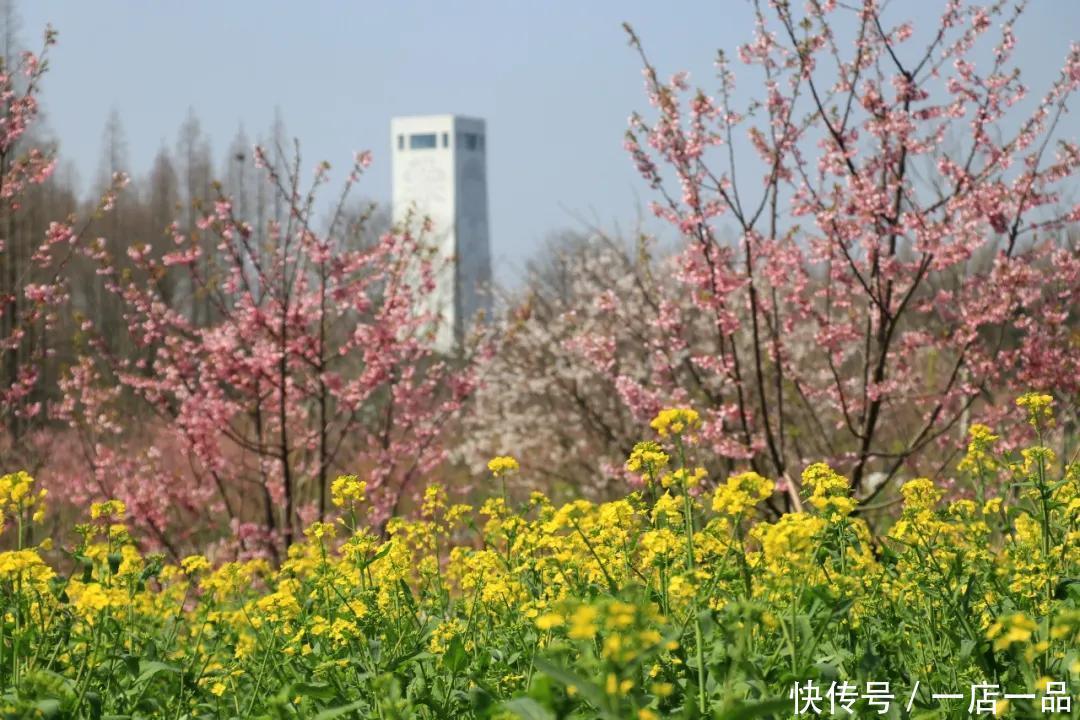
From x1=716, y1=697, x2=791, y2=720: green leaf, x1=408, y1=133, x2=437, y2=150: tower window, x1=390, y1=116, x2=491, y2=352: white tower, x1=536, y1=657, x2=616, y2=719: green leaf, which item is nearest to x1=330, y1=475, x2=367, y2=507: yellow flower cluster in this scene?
x1=536, y1=657, x2=616, y2=719: green leaf

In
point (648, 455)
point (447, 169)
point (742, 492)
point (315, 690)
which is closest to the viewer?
point (742, 492)

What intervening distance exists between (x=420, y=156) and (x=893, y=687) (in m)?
86.1

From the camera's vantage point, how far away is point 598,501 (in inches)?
491

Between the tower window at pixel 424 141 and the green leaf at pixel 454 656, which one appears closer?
the green leaf at pixel 454 656

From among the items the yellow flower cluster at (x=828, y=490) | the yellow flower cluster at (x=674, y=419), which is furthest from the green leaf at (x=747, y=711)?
the yellow flower cluster at (x=828, y=490)

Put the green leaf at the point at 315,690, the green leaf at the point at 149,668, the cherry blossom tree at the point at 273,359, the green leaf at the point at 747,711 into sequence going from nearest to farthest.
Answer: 1. the green leaf at the point at 747,711
2. the green leaf at the point at 315,690
3. the green leaf at the point at 149,668
4. the cherry blossom tree at the point at 273,359

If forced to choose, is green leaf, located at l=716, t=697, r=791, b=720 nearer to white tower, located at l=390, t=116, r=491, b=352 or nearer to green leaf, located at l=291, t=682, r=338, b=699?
green leaf, located at l=291, t=682, r=338, b=699

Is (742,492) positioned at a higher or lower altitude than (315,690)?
higher

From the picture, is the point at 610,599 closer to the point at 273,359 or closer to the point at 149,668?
the point at 149,668

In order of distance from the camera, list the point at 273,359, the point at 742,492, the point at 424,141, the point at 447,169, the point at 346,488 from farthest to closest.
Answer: the point at 424,141
the point at 447,169
the point at 273,359
the point at 346,488
the point at 742,492

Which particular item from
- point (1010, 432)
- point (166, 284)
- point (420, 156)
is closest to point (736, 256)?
point (1010, 432)

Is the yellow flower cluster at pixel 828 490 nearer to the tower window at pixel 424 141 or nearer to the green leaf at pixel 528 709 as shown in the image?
the green leaf at pixel 528 709

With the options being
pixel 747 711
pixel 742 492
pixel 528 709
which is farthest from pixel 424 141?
pixel 747 711

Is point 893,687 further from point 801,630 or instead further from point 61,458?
point 61,458
